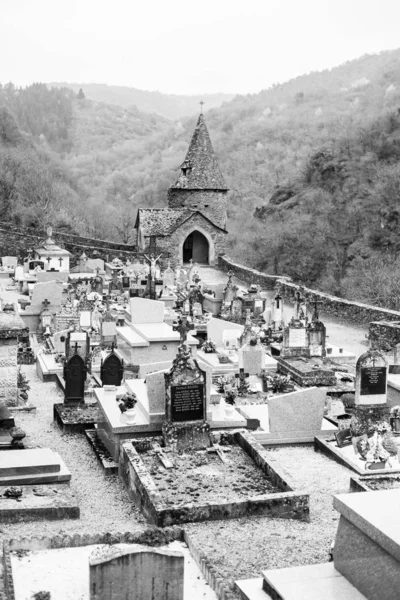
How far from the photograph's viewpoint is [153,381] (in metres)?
9.67

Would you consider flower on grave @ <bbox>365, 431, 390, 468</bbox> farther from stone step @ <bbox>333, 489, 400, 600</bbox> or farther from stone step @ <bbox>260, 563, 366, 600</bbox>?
stone step @ <bbox>260, 563, 366, 600</bbox>

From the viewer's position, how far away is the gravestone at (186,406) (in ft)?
31.1

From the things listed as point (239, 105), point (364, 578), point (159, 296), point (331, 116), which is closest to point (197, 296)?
point (159, 296)

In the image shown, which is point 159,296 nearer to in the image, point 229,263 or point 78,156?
point 229,263

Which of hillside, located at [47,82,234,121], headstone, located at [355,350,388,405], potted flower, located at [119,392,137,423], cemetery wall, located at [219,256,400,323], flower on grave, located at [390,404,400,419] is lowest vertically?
cemetery wall, located at [219,256,400,323]

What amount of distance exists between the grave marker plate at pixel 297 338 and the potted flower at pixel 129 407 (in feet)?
21.4

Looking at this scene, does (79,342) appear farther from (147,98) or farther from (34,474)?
(147,98)

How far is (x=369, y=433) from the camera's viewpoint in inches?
397

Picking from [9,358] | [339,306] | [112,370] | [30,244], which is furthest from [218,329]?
[30,244]

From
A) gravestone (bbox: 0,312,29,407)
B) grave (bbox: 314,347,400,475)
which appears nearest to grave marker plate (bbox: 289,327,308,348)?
grave (bbox: 314,347,400,475)

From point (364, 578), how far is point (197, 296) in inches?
680

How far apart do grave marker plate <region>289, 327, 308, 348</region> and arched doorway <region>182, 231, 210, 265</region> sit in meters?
20.4

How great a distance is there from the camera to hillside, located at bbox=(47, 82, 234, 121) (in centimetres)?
17938

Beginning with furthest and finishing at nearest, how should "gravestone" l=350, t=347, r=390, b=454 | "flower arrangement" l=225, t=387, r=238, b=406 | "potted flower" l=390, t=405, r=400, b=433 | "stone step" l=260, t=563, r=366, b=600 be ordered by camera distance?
1. "flower arrangement" l=225, t=387, r=238, b=406
2. "potted flower" l=390, t=405, r=400, b=433
3. "gravestone" l=350, t=347, r=390, b=454
4. "stone step" l=260, t=563, r=366, b=600
